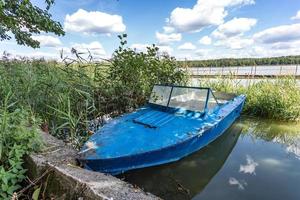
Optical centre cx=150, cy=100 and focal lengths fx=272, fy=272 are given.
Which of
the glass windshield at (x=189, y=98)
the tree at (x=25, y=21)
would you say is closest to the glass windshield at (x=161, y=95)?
the glass windshield at (x=189, y=98)

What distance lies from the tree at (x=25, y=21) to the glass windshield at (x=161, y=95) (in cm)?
671

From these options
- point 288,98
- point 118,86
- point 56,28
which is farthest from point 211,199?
point 56,28

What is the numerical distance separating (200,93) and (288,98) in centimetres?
385

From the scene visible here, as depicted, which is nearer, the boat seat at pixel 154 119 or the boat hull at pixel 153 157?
the boat hull at pixel 153 157

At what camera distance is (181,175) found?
3988 mm

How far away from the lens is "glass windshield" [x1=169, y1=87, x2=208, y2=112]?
203 inches

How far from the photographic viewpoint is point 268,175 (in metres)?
4.12

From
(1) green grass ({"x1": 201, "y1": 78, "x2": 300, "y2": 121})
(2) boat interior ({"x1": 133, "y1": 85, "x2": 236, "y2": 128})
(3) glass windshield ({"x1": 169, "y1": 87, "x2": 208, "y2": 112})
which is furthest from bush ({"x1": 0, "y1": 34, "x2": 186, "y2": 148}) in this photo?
(1) green grass ({"x1": 201, "y1": 78, "x2": 300, "y2": 121})

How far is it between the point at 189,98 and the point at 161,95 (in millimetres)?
612

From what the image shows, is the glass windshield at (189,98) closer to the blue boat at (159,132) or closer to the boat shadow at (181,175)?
the blue boat at (159,132)

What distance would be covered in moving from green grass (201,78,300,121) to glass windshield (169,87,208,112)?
363 centimetres

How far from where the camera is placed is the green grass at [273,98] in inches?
299

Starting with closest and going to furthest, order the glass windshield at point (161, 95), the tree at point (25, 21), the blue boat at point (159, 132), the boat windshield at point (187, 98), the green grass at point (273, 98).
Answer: the blue boat at point (159, 132), the boat windshield at point (187, 98), the glass windshield at point (161, 95), the green grass at point (273, 98), the tree at point (25, 21)

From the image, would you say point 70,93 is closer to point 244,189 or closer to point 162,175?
point 162,175
